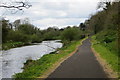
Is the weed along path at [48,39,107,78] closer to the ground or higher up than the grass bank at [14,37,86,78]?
higher up

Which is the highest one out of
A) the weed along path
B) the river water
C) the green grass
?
the green grass

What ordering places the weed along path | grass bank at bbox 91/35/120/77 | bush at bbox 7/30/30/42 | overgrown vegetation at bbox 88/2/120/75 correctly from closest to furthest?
the weed along path
grass bank at bbox 91/35/120/77
overgrown vegetation at bbox 88/2/120/75
bush at bbox 7/30/30/42

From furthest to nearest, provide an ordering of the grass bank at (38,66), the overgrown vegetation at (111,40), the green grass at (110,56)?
the overgrown vegetation at (111,40) < the green grass at (110,56) < the grass bank at (38,66)

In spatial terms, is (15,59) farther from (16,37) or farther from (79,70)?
(16,37)

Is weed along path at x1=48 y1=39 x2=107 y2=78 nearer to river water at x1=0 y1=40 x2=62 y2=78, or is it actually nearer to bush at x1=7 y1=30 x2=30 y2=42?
river water at x1=0 y1=40 x2=62 y2=78

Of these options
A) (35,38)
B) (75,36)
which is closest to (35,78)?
(75,36)

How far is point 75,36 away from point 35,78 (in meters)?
73.5

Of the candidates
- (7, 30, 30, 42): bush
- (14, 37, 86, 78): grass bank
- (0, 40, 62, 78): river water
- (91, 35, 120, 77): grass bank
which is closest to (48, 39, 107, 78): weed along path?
(91, 35, 120, 77): grass bank

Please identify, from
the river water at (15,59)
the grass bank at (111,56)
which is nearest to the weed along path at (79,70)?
the grass bank at (111,56)

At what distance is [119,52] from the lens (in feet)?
64.4

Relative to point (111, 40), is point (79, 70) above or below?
below

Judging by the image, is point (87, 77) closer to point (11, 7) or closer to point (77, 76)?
point (77, 76)

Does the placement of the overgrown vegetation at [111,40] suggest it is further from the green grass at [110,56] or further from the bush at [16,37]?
the bush at [16,37]

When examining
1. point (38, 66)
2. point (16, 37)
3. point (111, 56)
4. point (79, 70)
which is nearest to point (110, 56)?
point (111, 56)
